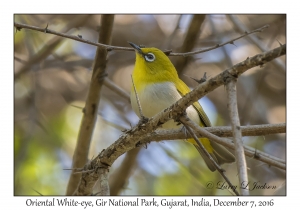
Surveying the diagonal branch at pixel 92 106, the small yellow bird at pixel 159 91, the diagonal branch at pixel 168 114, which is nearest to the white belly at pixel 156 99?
the small yellow bird at pixel 159 91

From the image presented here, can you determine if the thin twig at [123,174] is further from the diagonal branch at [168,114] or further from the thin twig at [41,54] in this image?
the thin twig at [41,54]

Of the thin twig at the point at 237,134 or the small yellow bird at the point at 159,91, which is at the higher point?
the small yellow bird at the point at 159,91

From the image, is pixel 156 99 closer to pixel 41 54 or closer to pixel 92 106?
pixel 92 106

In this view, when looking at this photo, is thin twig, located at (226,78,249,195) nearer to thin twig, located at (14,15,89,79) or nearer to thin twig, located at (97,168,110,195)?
thin twig, located at (97,168,110,195)

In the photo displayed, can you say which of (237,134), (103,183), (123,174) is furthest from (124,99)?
(237,134)

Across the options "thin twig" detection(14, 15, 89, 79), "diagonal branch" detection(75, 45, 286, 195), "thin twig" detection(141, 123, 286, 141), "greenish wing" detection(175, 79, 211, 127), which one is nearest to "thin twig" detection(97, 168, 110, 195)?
"diagonal branch" detection(75, 45, 286, 195)

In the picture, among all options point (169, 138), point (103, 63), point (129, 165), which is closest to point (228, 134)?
point (169, 138)
